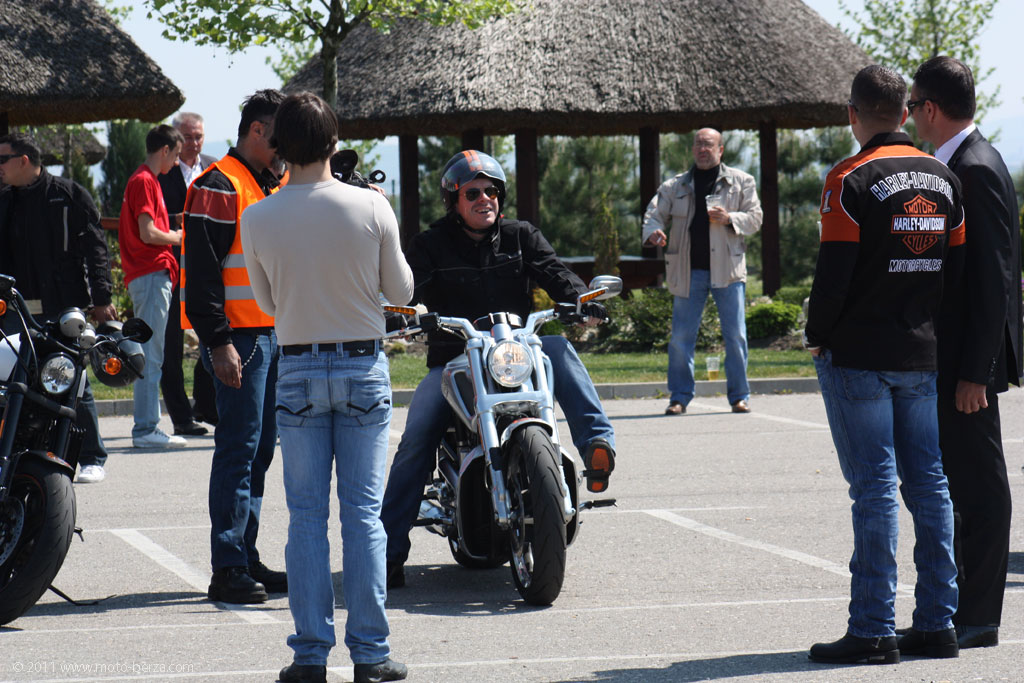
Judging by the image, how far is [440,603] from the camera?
19.9 ft

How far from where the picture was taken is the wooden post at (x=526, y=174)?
958 inches

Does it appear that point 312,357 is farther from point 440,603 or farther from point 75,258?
point 75,258

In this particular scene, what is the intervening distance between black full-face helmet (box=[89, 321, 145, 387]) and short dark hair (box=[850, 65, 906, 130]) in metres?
3.05

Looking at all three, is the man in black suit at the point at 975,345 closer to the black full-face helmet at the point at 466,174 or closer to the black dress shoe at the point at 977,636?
the black dress shoe at the point at 977,636

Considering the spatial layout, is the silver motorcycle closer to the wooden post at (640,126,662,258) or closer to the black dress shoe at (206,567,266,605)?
the black dress shoe at (206,567,266,605)

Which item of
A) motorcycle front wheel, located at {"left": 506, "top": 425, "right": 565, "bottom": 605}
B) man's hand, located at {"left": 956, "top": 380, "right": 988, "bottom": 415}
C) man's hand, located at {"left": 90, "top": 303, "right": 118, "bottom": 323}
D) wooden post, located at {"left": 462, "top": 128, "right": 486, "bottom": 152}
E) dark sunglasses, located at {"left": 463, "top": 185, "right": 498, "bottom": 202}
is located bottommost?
motorcycle front wheel, located at {"left": 506, "top": 425, "right": 565, "bottom": 605}

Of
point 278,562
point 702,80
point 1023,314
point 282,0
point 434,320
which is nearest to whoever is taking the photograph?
point 1023,314

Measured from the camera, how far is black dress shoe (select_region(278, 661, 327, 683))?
4.62m

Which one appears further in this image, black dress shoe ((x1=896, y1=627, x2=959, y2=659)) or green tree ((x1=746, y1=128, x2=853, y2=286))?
green tree ((x1=746, y1=128, x2=853, y2=286))

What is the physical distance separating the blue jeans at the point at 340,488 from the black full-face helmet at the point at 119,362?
1.57 metres

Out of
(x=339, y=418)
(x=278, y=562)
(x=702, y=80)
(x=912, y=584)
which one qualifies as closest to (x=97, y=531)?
(x=278, y=562)

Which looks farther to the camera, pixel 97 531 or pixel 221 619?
pixel 97 531

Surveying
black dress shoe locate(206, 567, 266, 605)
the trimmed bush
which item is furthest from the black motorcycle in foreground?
the trimmed bush

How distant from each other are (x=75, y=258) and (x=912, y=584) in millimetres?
5314
